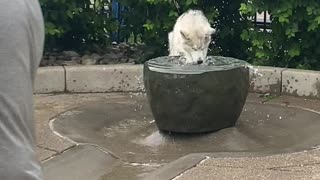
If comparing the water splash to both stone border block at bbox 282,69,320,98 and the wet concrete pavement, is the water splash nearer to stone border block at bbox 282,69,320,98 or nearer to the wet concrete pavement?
the wet concrete pavement

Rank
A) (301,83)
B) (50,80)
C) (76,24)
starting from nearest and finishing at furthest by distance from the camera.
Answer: (301,83) < (50,80) < (76,24)

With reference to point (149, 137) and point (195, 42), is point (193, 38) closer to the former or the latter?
point (195, 42)

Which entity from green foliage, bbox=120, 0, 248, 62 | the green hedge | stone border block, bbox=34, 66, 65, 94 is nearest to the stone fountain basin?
stone border block, bbox=34, 66, 65, 94

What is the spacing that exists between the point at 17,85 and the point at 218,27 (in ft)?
28.5

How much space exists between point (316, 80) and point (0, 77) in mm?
6662

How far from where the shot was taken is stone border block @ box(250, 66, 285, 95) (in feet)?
Result: 26.2

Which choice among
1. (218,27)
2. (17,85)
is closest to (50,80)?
(218,27)

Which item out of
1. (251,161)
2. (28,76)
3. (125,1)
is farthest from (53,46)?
(28,76)

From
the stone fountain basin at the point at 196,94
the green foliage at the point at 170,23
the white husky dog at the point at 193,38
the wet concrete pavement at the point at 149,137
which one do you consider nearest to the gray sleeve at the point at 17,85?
the wet concrete pavement at the point at 149,137

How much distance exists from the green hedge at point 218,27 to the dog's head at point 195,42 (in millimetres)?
1937

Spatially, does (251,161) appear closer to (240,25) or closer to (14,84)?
(14,84)

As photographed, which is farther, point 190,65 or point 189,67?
point 190,65

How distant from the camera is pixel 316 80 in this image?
25.1ft

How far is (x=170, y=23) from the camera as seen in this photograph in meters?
9.25
